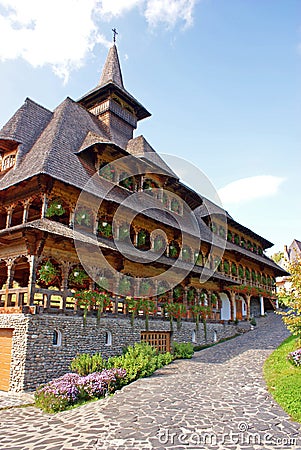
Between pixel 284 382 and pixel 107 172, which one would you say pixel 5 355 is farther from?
pixel 107 172

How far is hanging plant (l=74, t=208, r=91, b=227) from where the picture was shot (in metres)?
15.2

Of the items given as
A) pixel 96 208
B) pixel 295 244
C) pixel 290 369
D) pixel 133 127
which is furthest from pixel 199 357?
pixel 295 244

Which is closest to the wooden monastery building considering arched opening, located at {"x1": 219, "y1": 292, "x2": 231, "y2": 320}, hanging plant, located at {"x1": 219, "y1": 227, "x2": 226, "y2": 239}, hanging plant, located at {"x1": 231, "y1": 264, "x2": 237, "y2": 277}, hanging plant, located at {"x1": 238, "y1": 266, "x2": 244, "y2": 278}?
arched opening, located at {"x1": 219, "y1": 292, "x2": 231, "y2": 320}

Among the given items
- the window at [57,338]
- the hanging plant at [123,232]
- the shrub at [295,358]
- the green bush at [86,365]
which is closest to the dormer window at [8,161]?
the hanging plant at [123,232]

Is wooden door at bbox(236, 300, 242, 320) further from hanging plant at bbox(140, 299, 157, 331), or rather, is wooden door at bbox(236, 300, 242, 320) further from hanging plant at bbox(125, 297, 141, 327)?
hanging plant at bbox(125, 297, 141, 327)

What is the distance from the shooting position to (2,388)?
11820 mm

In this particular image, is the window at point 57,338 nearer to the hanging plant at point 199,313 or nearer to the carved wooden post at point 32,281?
the carved wooden post at point 32,281

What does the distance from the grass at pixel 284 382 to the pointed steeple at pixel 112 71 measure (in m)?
19.2

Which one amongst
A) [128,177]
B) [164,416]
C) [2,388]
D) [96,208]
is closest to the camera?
[164,416]

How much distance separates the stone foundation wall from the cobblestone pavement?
1.83m

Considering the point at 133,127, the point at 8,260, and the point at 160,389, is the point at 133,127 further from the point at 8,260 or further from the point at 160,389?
the point at 160,389

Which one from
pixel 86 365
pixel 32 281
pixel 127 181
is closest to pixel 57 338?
pixel 86 365

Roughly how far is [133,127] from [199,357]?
15560 mm

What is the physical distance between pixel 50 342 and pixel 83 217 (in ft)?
17.7
